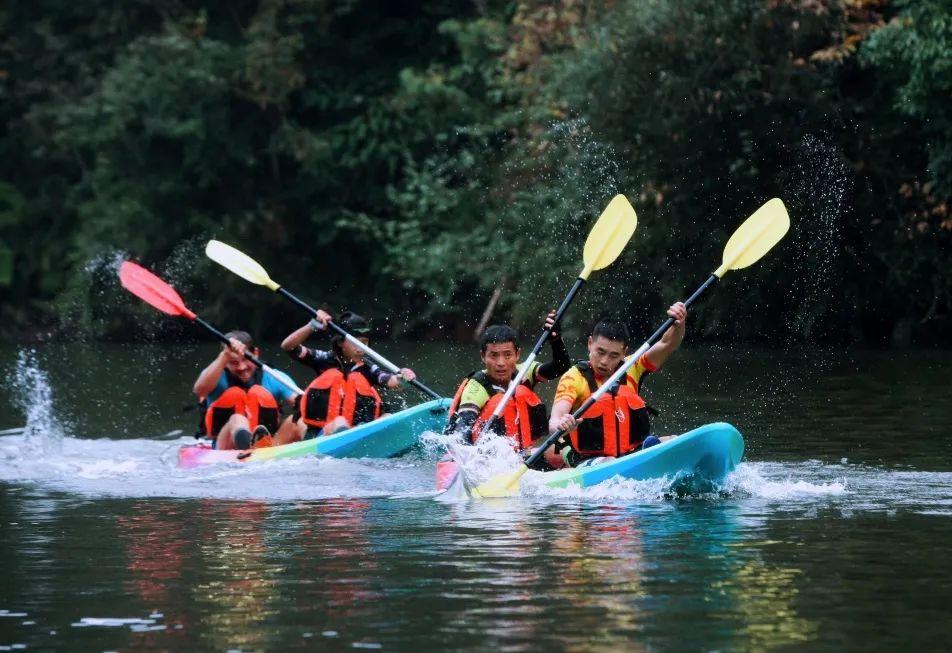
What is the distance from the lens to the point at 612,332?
30.9 feet

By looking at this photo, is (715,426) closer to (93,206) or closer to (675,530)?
(675,530)

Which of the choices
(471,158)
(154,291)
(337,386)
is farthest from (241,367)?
(471,158)

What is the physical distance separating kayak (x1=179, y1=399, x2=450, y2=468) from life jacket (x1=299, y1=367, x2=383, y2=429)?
1.25ft

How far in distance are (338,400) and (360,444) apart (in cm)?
62

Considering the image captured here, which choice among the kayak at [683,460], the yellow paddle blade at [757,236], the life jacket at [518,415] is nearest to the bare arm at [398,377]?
the life jacket at [518,415]

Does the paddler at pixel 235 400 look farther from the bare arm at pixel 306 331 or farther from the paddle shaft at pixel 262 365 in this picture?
the bare arm at pixel 306 331

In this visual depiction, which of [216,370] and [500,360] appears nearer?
[500,360]

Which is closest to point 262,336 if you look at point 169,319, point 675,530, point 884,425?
point 169,319

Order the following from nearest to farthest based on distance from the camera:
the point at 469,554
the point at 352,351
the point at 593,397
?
the point at 469,554 < the point at 593,397 < the point at 352,351

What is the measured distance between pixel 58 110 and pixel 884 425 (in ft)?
62.1

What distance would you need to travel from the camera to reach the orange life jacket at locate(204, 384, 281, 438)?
38.4 feet

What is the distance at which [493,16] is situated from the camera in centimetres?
2731

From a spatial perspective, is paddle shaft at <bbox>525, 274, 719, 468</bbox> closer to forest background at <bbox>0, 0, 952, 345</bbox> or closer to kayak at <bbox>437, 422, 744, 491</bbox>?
kayak at <bbox>437, 422, 744, 491</bbox>

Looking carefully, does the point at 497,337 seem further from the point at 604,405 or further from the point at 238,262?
the point at 238,262
